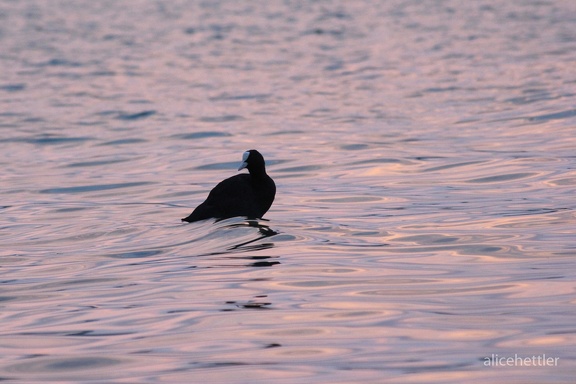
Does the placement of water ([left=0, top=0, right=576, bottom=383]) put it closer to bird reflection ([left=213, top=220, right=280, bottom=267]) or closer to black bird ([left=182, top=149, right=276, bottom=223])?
bird reflection ([left=213, top=220, right=280, bottom=267])

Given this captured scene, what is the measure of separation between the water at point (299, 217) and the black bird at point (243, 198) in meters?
0.18

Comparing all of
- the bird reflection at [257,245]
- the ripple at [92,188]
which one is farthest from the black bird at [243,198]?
the ripple at [92,188]

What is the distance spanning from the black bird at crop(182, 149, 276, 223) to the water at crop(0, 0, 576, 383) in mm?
179

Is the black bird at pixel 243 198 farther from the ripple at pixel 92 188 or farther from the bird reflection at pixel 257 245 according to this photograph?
the ripple at pixel 92 188

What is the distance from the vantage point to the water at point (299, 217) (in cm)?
728

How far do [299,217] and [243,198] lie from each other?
3.37ft

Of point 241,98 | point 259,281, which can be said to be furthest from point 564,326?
point 241,98

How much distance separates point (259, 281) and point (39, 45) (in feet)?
103

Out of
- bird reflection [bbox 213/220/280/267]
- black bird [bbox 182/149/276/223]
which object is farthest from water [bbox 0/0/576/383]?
black bird [bbox 182/149/276/223]

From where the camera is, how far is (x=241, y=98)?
86.8 feet

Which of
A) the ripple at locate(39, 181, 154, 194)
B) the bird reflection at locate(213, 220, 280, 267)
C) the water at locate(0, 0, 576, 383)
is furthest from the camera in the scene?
the ripple at locate(39, 181, 154, 194)

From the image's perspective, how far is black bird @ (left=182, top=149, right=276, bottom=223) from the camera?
12336mm

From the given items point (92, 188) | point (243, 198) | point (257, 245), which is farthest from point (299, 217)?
point (92, 188)

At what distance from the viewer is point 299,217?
43.1ft
